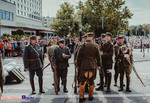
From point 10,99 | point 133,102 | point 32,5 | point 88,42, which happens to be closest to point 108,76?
point 133,102

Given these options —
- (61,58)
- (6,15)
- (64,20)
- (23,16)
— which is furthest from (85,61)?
(23,16)

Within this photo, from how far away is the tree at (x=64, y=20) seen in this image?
31.4 metres

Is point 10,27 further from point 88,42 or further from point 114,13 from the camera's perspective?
point 88,42

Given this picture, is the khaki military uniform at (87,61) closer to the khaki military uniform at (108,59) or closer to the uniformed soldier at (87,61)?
the uniformed soldier at (87,61)

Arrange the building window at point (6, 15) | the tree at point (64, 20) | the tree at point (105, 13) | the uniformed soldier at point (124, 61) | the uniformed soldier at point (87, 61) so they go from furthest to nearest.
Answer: the building window at point (6, 15) < the tree at point (105, 13) < the tree at point (64, 20) < the uniformed soldier at point (124, 61) < the uniformed soldier at point (87, 61)

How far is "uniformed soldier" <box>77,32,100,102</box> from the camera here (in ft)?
15.2

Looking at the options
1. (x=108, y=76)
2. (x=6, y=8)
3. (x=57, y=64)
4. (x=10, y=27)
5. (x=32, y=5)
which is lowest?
(x=108, y=76)

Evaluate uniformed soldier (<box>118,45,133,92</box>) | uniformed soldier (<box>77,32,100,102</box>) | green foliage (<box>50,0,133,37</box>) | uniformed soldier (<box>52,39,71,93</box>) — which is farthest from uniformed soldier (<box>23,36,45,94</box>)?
green foliage (<box>50,0,133,37</box>)

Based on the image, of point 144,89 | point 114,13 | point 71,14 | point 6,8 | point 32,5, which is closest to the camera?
point 144,89

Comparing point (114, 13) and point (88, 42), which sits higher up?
point (114, 13)

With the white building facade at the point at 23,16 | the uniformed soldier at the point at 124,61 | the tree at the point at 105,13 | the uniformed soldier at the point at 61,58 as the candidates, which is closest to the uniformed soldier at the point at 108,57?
the uniformed soldier at the point at 124,61

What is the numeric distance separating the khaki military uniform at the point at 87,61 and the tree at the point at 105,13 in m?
28.5

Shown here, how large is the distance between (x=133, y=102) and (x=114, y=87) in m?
1.50

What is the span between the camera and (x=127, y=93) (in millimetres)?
5406
